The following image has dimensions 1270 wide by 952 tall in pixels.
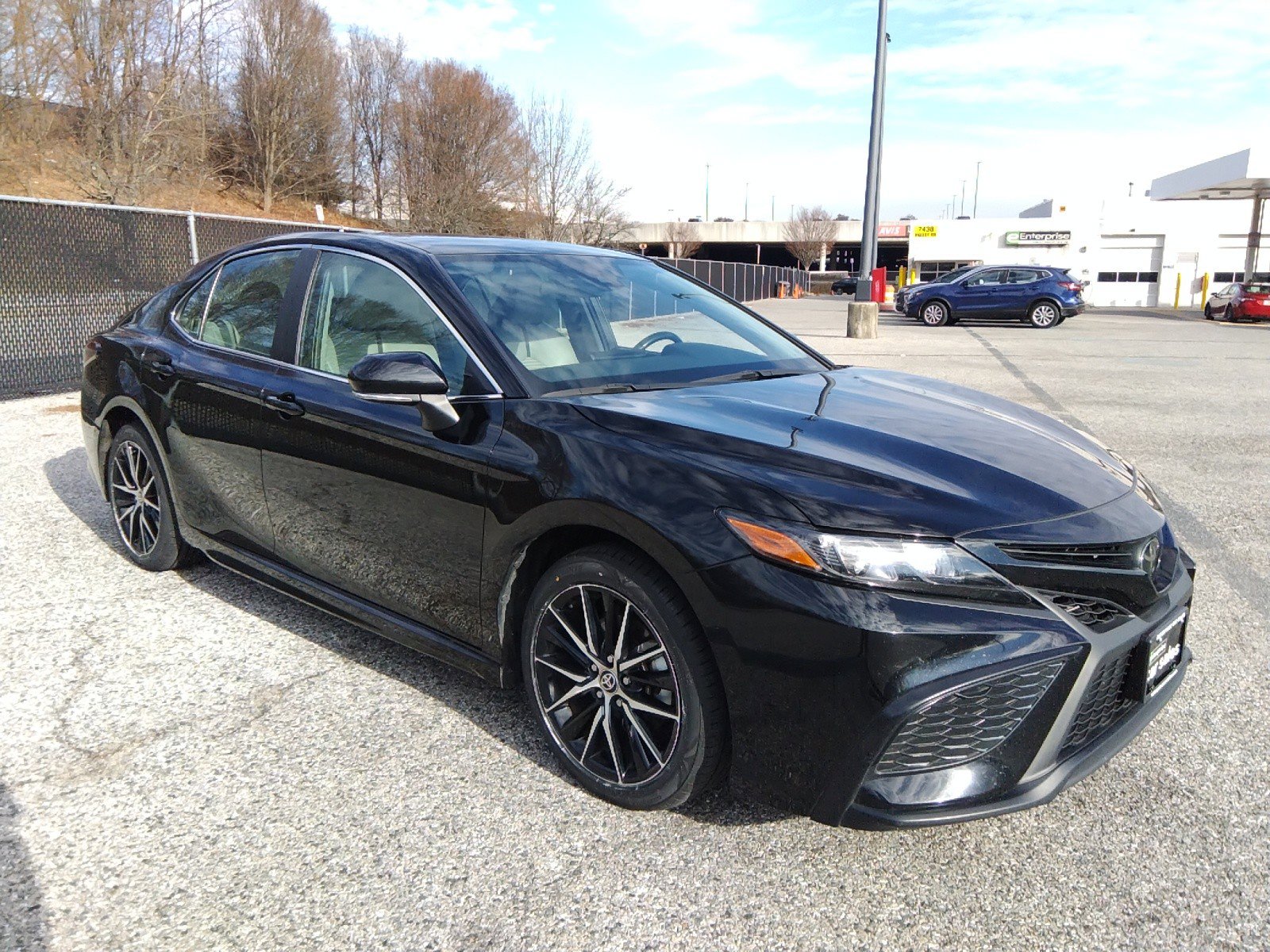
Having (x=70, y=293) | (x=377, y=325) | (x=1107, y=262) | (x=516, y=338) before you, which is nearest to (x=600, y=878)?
(x=516, y=338)

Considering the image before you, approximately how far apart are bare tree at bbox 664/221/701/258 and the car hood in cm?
8808

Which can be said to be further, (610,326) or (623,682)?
(610,326)

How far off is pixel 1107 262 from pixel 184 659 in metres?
60.8

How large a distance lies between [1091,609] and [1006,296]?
27.3m

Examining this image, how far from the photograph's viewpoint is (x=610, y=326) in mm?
3475

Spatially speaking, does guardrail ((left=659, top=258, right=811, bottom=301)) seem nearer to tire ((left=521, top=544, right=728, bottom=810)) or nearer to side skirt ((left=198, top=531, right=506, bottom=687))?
side skirt ((left=198, top=531, right=506, bottom=687))

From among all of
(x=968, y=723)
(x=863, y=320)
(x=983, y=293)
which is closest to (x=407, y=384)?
(x=968, y=723)

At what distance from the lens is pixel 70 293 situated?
10.1 meters

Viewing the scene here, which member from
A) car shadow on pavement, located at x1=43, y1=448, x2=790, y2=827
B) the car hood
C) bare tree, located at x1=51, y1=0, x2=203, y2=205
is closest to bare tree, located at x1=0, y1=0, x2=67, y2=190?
bare tree, located at x1=51, y1=0, x2=203, y2=205

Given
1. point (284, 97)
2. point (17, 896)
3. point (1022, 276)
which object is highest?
point (284, 97)

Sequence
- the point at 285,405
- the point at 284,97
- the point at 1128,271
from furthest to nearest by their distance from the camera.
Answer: the point at 1128,271, the point at 284,97, the point at 285,405

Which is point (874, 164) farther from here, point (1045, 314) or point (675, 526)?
point (675, 526)

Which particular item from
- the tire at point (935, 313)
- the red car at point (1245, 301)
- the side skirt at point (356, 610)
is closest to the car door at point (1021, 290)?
the tire at point (935, 313)

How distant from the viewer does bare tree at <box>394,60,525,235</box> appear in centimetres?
3850
